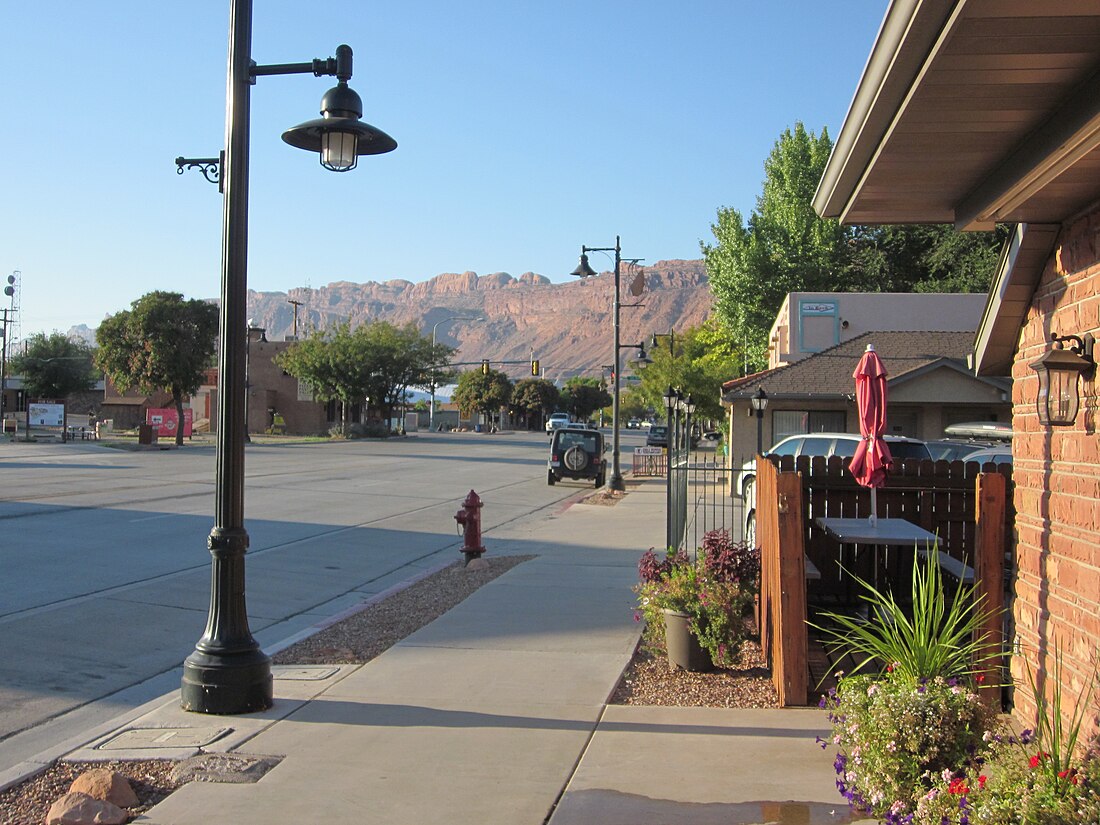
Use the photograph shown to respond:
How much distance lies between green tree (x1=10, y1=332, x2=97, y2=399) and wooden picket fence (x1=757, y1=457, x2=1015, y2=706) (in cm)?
8148

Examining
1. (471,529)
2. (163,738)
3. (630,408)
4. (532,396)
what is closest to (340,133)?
(163,738)

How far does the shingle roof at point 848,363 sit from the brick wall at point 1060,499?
75.3ft

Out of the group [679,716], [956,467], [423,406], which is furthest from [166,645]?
[423,406]

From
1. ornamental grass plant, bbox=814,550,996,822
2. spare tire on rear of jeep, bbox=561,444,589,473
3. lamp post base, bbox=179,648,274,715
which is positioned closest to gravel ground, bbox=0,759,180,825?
lamp post base, bbox=179,648,274,715

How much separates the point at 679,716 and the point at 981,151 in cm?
361

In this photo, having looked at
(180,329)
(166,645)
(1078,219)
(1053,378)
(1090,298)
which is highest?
(180,329)

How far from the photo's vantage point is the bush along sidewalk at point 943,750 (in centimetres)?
318

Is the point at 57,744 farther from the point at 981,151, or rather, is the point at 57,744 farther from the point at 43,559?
the point at 43,559

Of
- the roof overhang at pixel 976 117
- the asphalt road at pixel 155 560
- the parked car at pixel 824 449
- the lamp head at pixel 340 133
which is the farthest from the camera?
the parked car at pixel 824 449

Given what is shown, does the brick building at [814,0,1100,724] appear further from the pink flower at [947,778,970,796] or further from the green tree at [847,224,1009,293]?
the green tree at [847,224,1009,293]

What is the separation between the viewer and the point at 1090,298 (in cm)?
466

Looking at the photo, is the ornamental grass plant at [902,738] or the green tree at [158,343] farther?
the green tree at [158,343]

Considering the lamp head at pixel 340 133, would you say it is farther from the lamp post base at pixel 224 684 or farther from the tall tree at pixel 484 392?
the tall tree at pixel 484 392

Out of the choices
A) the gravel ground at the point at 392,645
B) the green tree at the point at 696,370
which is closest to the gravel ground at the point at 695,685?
the gravel ground at the point at 392,645
